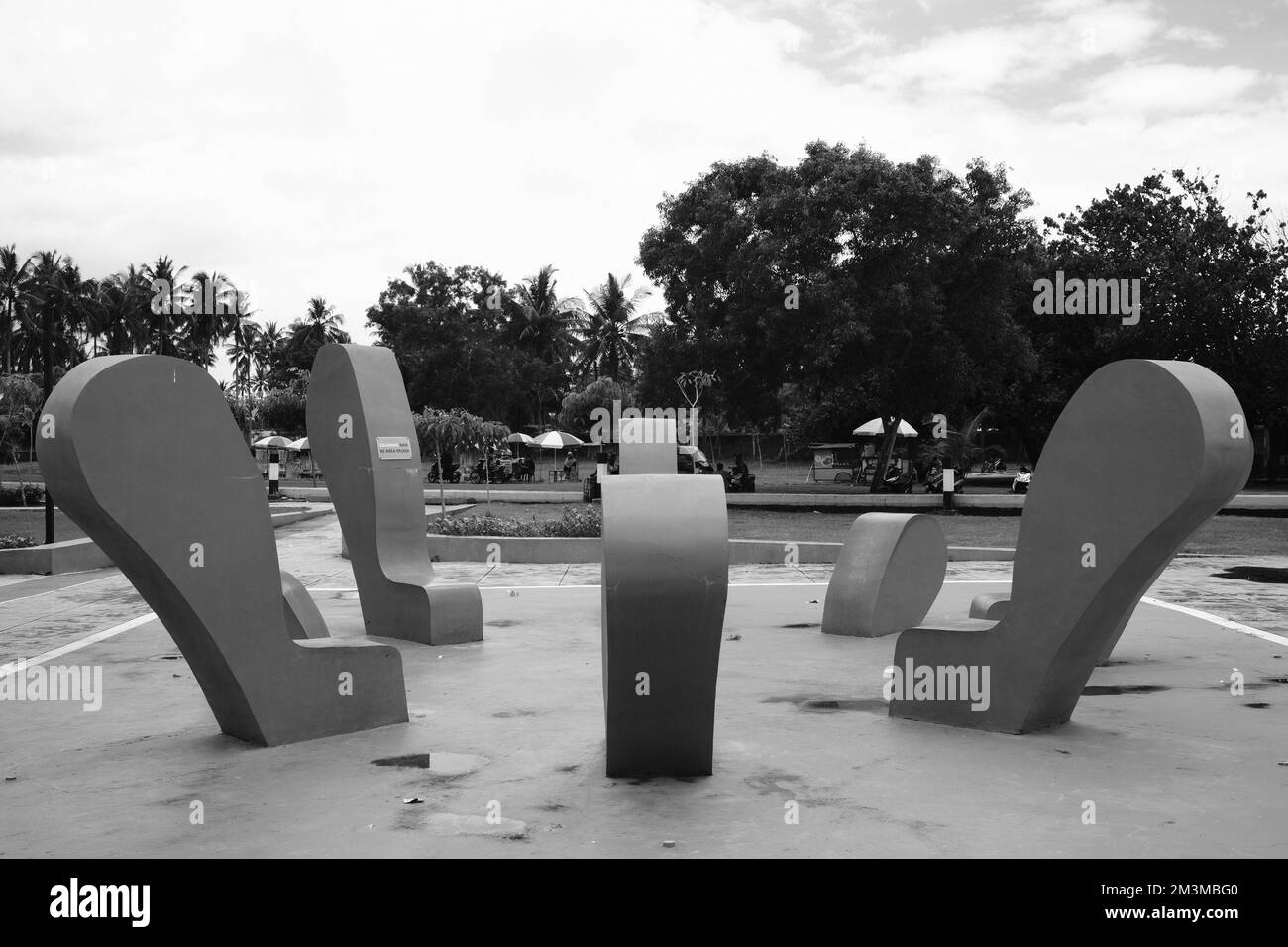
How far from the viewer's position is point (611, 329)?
62.5m

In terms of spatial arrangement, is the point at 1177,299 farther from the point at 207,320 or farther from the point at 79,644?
the point at 207,320

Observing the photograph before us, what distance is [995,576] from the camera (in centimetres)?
1551

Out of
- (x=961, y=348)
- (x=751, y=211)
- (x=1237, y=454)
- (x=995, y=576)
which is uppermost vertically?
(x=751, y=211)

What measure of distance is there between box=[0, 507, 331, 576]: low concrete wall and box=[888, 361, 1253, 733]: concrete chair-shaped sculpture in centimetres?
1267

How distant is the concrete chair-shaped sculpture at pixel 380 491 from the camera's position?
10156mm

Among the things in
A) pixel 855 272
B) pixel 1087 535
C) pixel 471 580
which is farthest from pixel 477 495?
pixel 1087 535

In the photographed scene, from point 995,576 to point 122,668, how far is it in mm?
11218

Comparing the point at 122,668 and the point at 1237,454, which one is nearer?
the point at 1237,454

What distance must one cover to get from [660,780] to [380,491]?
5.39m

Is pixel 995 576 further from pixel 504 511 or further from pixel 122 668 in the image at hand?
pixel 504 511

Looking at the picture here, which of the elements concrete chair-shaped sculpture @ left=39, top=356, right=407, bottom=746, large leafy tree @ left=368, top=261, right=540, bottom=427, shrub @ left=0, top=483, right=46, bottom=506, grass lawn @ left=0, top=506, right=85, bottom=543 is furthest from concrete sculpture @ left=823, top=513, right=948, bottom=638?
large leafy tree @ left=368, top=261, right=540, bottom=427

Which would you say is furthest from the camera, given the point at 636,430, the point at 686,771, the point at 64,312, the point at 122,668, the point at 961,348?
the point at 64,312

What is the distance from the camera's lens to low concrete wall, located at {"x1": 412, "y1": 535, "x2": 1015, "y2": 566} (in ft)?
56.5
